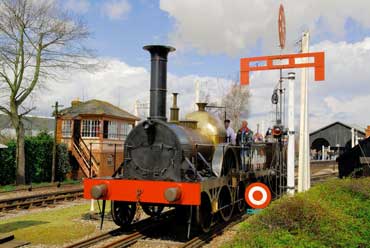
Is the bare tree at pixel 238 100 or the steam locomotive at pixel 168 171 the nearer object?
the steam locomotive at pixel 168 171

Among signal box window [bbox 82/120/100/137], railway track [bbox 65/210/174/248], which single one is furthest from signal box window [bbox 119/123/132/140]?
railway track [bbox 65/210/174/248]

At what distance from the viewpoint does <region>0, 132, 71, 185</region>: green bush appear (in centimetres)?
2330

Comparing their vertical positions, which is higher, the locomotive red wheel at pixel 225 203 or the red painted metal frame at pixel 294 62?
the red painted metal frame at pixel 294 62

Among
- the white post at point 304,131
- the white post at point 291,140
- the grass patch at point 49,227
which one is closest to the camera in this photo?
the grass patch at point 49,227

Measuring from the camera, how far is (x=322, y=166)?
41844 millimetres

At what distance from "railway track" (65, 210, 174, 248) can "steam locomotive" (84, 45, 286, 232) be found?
26cm

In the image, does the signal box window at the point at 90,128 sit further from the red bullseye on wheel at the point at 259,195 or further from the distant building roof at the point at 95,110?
the red bullseye on wheel at the point at 259,195

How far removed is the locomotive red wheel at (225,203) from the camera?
1085 centimetres

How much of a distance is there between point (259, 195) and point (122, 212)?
11.8 ft

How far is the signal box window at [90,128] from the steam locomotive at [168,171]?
1751 centimetres

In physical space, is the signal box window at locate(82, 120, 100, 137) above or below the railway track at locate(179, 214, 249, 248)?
above

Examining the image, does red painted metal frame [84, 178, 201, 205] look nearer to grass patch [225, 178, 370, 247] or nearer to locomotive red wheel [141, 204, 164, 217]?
grass patch [225, 178, 370, 247]

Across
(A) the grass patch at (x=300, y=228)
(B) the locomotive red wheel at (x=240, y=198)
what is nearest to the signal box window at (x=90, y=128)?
(B) the locomotive red wheel at (x=240, y=198)

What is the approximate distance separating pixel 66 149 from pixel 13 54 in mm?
6711
